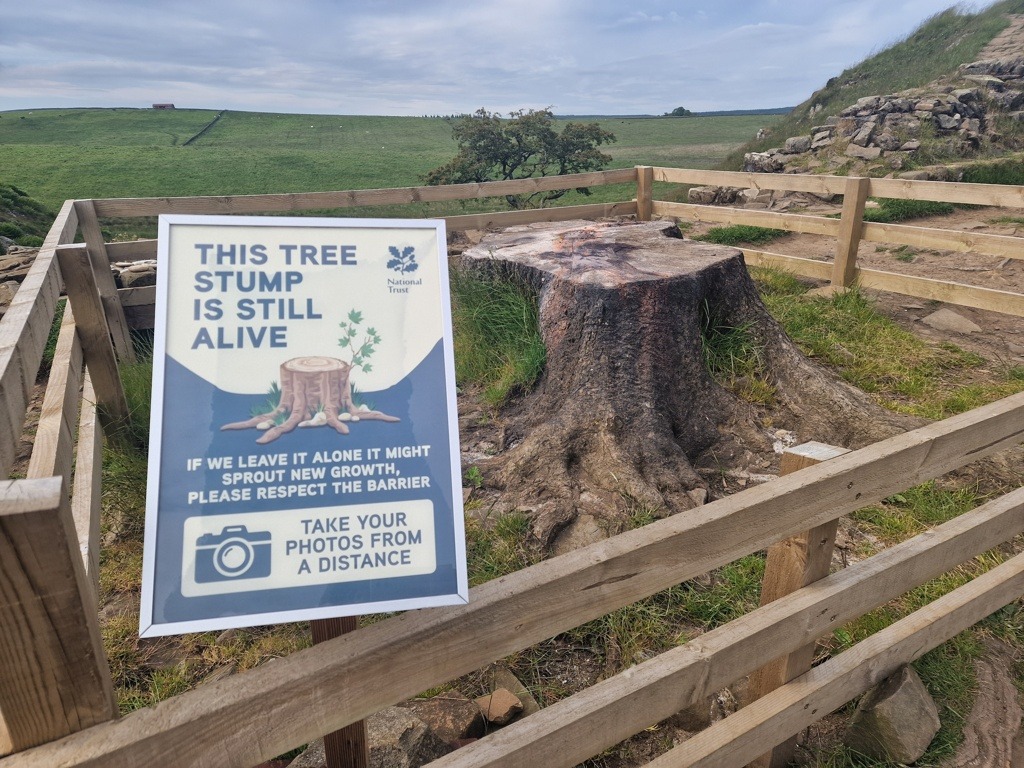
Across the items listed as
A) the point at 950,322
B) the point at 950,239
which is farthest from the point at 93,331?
the point at 950,322

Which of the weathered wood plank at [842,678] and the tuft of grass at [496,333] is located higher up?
the tuft of grass at [496,333]

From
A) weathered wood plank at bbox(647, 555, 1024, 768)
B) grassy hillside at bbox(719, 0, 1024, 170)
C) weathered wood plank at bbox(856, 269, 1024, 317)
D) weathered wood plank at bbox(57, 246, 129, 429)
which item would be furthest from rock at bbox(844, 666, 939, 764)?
grassy hillside at bbox(719, 0, 1024, 170)

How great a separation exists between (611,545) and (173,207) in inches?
262

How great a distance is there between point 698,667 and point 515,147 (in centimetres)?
1893

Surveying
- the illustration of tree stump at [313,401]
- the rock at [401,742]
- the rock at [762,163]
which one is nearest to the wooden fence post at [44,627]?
the illustration of tree stump at [313,401]

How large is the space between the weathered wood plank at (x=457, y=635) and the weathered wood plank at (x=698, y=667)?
239 mm

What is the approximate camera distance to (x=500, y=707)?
8.13ft

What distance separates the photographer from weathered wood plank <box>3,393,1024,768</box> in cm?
121

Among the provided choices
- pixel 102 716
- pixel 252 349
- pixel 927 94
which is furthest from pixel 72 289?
pixel 927 94

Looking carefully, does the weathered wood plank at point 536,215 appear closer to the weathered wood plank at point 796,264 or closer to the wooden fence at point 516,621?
the weathered wood plank at point 796,264

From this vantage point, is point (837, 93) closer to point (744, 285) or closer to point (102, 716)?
point (744, 285)

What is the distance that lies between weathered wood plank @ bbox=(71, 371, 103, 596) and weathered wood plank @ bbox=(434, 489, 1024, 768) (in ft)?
4.41

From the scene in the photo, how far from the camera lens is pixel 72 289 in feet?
11.4

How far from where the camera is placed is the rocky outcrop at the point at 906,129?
48.9 ft
